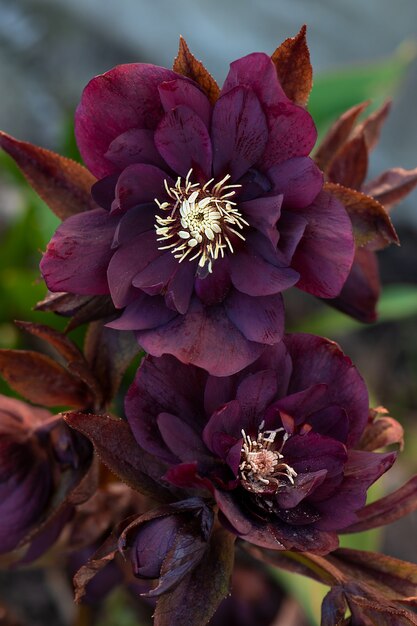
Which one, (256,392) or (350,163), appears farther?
(350,163)

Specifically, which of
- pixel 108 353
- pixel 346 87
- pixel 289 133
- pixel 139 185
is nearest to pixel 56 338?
pixel 108 353

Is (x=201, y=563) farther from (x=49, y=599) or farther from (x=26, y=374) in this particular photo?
(x=49, y=599)

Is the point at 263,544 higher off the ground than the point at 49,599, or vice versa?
the point at 263,544

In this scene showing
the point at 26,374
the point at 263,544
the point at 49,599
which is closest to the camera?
the point at 263,544

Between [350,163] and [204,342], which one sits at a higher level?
[350,163]

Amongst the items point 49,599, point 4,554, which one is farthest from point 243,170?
point 49,599

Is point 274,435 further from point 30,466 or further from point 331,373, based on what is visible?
point 30,466

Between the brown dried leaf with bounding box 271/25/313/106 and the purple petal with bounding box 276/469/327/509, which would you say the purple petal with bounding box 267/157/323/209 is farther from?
the purple petal with bounding box 276/469/327/509
